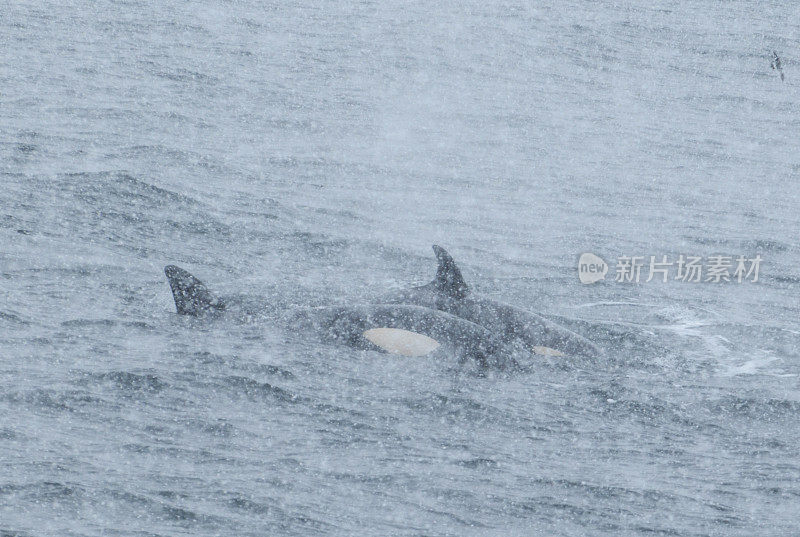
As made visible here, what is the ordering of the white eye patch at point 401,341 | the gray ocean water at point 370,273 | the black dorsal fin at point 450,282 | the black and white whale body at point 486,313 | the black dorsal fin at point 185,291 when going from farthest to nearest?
the black dorsal fin at point 450,282, the black and white whale body at point 486,313, the black dorsal fin at point 185,291, the white eye patch at point 401,341, the gray ocean water at point 370,273

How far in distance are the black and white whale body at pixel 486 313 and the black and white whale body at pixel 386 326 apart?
469 mm

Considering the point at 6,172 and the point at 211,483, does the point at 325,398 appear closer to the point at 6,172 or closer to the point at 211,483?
the point at 211,483

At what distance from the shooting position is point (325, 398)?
12.0 m

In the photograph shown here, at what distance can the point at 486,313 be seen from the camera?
14664 mm

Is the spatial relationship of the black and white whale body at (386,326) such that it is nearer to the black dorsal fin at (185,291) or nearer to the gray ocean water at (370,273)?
the black dorsal fin at (185,291)

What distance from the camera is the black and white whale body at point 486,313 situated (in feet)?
47.5

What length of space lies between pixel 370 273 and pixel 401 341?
449 cm

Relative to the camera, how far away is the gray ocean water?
10.0m

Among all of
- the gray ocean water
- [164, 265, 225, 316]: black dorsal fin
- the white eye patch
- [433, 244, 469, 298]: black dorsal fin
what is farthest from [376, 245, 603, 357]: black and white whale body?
[164, 265, 225, 316]: black dorsal fin

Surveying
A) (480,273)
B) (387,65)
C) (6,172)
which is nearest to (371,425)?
Answer: (480,273)

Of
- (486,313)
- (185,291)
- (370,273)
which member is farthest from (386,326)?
(370,273)

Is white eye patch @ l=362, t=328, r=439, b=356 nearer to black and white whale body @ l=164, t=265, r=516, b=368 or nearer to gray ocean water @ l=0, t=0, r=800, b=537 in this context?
black and white whale body @ l=164, t=265, r=516, b=368

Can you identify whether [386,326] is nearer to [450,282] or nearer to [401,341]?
[401,341]

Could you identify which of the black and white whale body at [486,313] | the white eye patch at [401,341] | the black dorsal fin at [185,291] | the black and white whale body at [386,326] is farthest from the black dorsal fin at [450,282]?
the black dorsal fin at [185,291]
